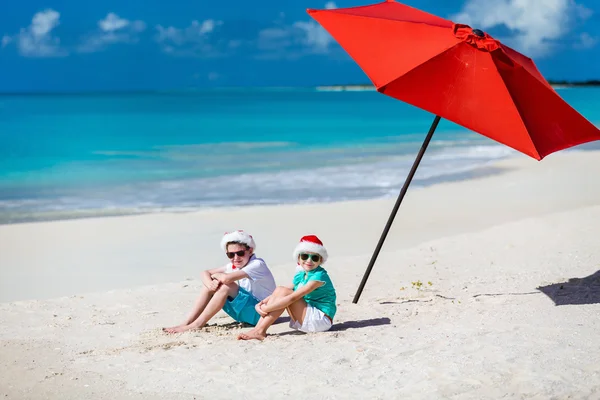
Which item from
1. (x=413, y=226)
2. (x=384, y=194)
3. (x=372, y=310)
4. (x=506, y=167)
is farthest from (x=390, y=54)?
(x=506, y=167)

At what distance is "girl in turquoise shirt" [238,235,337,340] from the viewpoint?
5.54 meters

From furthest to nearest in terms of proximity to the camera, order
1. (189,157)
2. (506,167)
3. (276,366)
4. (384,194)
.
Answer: (189,157)
(506,167)
(384,194)
(276,366)

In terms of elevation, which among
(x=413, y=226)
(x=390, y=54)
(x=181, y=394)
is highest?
(x=390, y=54)

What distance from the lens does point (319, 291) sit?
5.68m

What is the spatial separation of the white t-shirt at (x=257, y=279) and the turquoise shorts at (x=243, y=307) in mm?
49

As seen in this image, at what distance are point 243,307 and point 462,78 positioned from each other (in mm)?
2387

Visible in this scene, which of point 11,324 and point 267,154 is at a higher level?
point 267,154

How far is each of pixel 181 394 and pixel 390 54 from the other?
2.87m

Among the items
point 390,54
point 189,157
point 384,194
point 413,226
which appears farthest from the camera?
point 189,157

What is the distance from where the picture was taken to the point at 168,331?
5.84 meters

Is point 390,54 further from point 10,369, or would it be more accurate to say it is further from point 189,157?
point 189,157

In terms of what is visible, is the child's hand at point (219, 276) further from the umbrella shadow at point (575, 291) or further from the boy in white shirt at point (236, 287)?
the umbrella shadow at point (575, 291)

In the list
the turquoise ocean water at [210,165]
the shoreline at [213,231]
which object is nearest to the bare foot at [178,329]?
the shoreline at [213,231]

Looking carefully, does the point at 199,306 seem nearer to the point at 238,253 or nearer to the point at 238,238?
the point at 238,253
